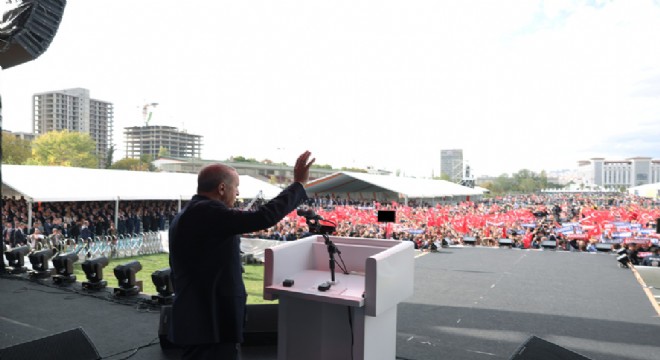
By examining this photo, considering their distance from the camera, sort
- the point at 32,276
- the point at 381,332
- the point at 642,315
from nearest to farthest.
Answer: the point at 381,332, the point at 642,315, the point at 32,276

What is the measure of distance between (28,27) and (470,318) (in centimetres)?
580

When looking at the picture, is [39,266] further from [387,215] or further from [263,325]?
[387,215]

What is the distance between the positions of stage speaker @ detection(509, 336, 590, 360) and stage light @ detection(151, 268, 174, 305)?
400 centimetres

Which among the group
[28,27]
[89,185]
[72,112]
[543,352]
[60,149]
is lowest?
[543,352]

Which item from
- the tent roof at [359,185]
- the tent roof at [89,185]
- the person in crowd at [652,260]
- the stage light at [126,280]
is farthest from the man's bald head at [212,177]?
the tent roof at [359,185]

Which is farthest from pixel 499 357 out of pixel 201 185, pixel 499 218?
pixel 499 218

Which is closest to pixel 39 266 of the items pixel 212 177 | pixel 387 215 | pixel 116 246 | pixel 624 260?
pixel 387 215

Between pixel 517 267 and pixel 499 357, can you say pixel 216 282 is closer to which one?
pixel 499 357

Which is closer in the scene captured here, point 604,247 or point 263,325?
point 263,325

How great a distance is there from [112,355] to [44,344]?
0.68 meters

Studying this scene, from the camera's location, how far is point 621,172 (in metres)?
138

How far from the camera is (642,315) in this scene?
5824 millimetres

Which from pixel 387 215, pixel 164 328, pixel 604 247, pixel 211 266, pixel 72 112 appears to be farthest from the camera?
pixel 72 112

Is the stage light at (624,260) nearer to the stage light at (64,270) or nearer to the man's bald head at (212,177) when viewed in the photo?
the man's bald head at (212,177)
